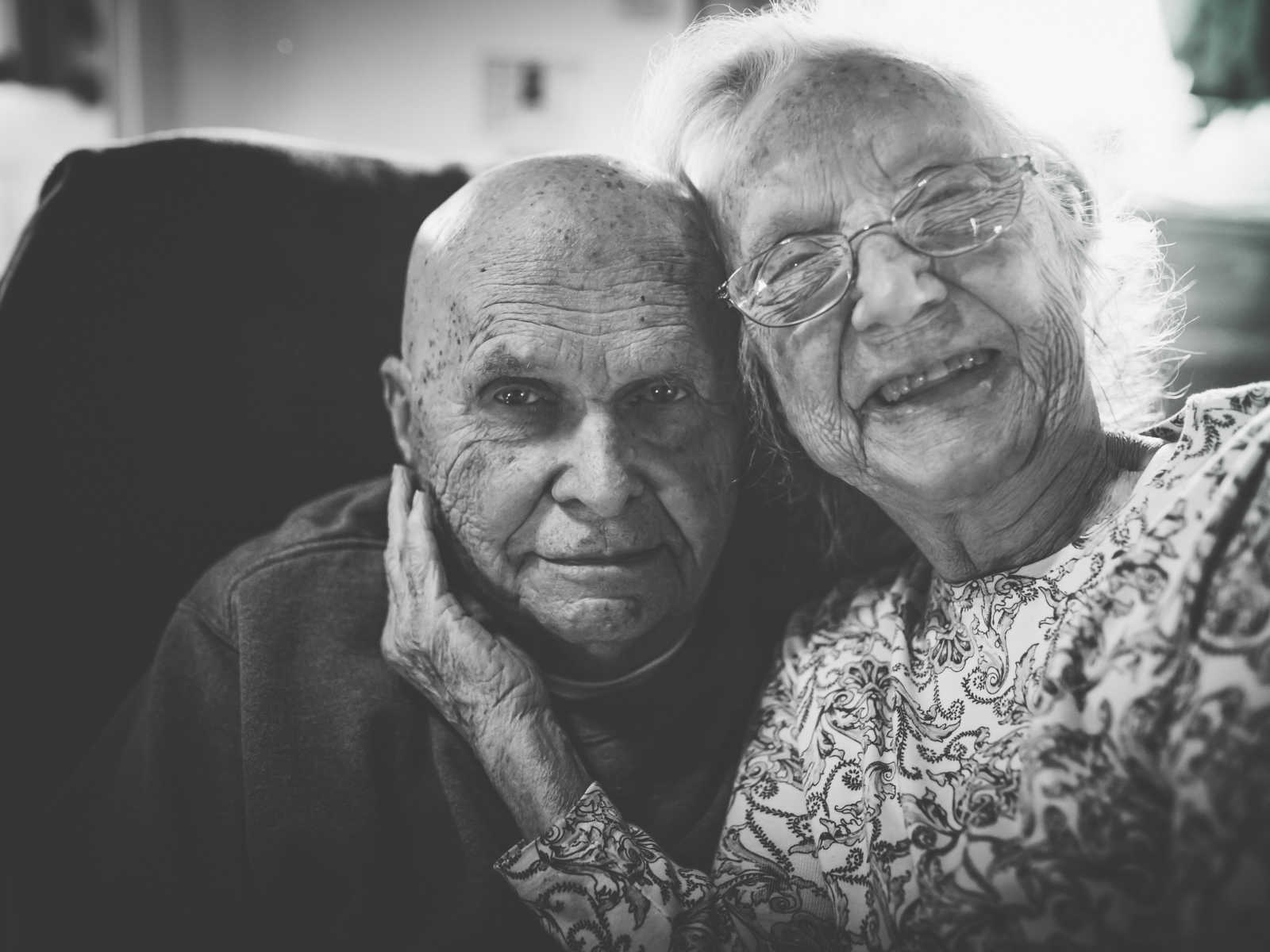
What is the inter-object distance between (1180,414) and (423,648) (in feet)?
3.18

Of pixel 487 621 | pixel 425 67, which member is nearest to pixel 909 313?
pixel 487 621

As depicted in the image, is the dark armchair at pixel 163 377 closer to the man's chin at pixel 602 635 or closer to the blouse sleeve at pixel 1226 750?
the man's chin at pixel 602 635

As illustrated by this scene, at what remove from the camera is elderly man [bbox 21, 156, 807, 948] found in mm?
1147

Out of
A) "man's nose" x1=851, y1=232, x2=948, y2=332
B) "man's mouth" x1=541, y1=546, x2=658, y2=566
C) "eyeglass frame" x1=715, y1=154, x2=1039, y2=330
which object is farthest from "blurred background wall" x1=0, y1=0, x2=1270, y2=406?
"man's mouth" x1=541, y1=546, x2=658, y2=566

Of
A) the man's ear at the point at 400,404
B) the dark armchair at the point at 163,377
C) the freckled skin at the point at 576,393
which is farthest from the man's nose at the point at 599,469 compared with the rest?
the dark armchair at the point at 163,377

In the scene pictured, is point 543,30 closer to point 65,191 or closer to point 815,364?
point 65,191

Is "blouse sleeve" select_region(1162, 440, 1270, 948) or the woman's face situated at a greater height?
the woman's face

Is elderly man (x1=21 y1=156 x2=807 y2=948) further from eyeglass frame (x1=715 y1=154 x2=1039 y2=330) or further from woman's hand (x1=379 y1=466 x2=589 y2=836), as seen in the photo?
eyeglass frame (x1=715 y1=154 x2=1039 y2=330)

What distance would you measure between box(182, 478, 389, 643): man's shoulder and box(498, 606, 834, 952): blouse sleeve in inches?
18.2

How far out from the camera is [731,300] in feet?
3.87

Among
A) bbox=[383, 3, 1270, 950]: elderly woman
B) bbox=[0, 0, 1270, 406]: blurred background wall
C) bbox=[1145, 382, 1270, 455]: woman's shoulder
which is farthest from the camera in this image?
bbox=[0, 0, 1270, 406]: blurred background wall

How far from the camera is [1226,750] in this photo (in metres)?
0.68

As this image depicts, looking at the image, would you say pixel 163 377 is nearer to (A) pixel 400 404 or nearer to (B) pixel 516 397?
(A) pixel 400 404

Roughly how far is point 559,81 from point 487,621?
3242mm
